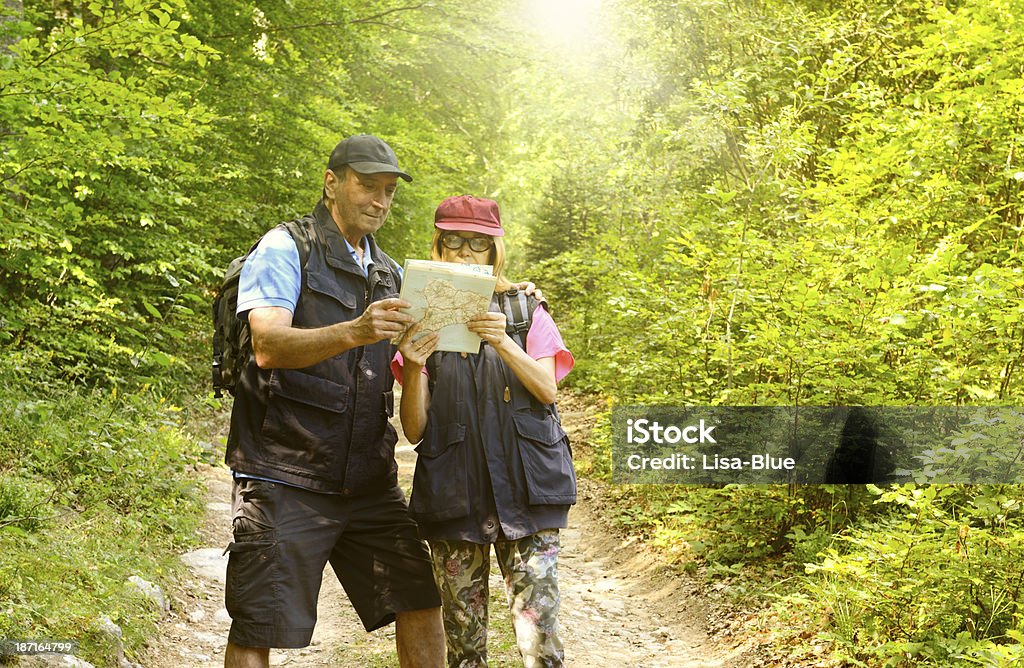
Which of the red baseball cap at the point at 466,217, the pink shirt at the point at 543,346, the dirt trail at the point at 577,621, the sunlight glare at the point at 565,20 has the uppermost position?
the sunlight glare at the point at 565,20

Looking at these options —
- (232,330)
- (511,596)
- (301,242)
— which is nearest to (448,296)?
(301,242)

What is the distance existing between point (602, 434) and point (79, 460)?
6.27 metres

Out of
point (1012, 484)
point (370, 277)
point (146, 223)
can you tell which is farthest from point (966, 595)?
point (146, 223)

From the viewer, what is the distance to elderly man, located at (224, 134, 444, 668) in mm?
3107

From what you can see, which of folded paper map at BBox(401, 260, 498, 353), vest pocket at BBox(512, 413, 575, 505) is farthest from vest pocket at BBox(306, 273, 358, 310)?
vest pocket at BBox(512, 413, 575, 505)

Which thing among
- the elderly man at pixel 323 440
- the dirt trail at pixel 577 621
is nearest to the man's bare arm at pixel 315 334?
the elderly man at pixel 323 440

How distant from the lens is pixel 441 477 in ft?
10.9

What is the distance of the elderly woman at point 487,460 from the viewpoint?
325cm

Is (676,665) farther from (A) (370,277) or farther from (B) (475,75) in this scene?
(B) (475,75)

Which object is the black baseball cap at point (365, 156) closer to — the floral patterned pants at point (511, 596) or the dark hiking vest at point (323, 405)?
the dark hiking vest at point (323, 405)

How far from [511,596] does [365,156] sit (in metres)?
1.72

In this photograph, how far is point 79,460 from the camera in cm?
705

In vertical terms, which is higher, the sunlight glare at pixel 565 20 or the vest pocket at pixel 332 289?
the sunlight glare at pixel 565 20

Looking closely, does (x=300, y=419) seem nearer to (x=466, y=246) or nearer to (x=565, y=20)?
(x=466, y=246)
